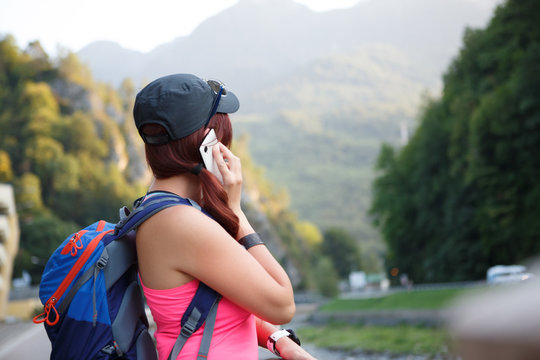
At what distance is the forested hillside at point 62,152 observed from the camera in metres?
62.4

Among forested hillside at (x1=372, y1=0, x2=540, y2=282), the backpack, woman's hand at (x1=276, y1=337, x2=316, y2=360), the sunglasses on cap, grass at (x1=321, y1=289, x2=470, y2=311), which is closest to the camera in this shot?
the backpack

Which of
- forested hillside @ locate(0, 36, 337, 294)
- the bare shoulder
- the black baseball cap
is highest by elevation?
the black baseball cap

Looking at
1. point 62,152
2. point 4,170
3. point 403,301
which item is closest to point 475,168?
point 403,301

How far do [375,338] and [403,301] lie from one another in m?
3.52

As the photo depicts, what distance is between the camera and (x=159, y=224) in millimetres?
1739

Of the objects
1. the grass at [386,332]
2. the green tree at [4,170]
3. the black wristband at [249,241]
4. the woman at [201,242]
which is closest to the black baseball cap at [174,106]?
the woman at [201,242]

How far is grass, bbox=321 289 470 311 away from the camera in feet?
103

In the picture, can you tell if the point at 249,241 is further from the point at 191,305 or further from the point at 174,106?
the point at 174,106

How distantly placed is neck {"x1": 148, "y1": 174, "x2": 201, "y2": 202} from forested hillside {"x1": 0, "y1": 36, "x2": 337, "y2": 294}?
56.1 metres

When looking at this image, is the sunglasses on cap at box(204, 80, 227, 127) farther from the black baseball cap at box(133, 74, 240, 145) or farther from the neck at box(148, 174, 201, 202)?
the neck at box(148, 174, 201, 202)

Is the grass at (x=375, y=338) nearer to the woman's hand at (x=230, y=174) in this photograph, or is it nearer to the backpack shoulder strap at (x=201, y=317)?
the woman's hand at (x=230, y=174)

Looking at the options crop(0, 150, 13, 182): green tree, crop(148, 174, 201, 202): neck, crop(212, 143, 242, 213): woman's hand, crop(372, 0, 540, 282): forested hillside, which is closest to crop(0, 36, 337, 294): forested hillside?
crop(0, 150, 13, 182): green tree

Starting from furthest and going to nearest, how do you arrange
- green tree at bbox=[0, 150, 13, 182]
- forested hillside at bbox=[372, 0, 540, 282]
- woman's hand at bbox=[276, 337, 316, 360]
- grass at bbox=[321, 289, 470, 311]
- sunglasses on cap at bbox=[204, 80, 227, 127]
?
green tree at bbox=[0, 150, 13, 182] < grass at bbox=[321, 289, 470, 311] < forested hillside at bbox=[372, 0, 540, 282] < sunglasses on cap at bbox=[204, 80, 227, 127] < woman's hand at bbox=[276, 337, 316, 360]

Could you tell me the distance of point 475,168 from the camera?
31719 mm
